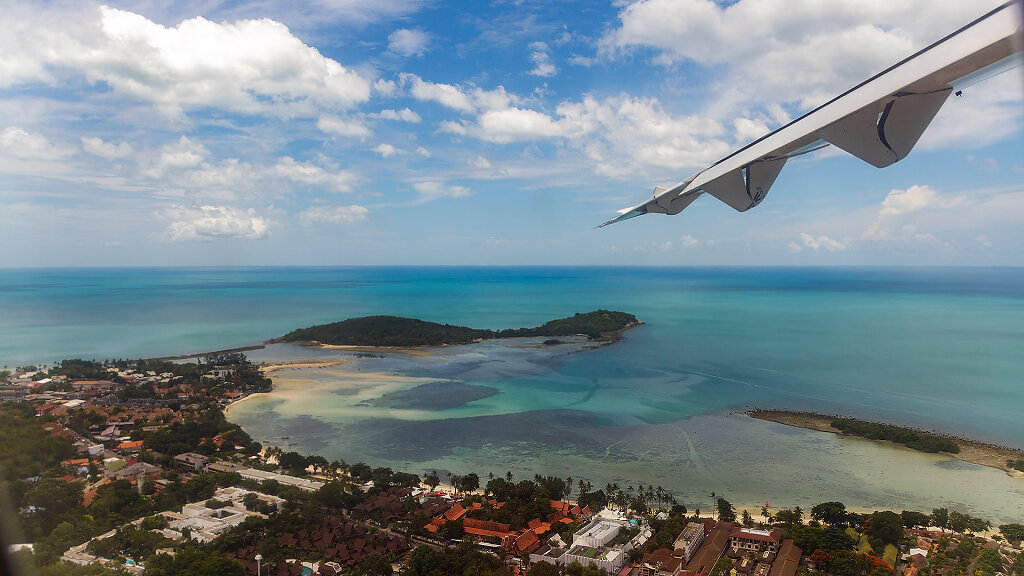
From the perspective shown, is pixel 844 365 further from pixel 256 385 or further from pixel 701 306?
pixel 701 306

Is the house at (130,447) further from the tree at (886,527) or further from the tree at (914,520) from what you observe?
the tree at (914,520)

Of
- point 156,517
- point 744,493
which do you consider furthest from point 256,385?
point 744,493

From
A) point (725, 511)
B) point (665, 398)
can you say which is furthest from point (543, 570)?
point (665, 398)

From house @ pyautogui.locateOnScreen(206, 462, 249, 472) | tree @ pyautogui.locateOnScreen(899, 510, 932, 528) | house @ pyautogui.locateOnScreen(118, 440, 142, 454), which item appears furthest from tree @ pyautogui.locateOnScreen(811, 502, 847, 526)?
house @ pyautogui.locateOnScreen(118, 440, 142, 454)

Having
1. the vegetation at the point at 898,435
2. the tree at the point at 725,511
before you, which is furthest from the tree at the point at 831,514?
the vegetation at the point at 898,435

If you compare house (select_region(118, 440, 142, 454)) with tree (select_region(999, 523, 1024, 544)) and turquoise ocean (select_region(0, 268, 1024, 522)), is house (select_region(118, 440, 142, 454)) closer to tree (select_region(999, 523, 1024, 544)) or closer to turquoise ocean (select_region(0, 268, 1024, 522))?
turquoise ocean (select_region(0, 268, 1024, 522))

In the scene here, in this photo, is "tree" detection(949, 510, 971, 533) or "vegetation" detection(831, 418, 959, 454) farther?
"vegetation" detection(831, 418, 959, 454)

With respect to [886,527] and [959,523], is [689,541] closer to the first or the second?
[886,527]
